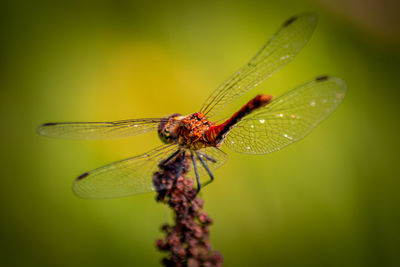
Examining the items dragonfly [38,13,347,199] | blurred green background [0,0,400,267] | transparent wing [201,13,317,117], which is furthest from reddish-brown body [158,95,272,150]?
blurred green background [0,0,400,267]

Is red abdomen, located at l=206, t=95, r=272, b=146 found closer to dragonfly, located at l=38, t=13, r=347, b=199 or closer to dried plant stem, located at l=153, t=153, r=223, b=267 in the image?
dragonfly, located at l=38, t=13, r=347, b=199

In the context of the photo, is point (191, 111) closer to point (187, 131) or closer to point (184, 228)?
point (187, 131)

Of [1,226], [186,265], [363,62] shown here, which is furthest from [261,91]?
[1,226]

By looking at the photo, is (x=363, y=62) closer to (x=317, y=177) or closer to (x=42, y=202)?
(x=317, y=177)

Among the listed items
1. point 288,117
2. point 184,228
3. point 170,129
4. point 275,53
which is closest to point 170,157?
point 170,129

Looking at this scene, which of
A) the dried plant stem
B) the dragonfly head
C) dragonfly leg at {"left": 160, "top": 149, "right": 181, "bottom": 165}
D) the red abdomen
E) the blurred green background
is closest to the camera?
the dried plant stem

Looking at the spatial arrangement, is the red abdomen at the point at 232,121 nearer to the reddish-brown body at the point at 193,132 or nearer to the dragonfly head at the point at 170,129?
the reddish-brown body at the point at 193,132

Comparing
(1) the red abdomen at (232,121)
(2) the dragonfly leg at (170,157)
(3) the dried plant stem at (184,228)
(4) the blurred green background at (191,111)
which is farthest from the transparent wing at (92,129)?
(4) the blurred green background at (191,111)
